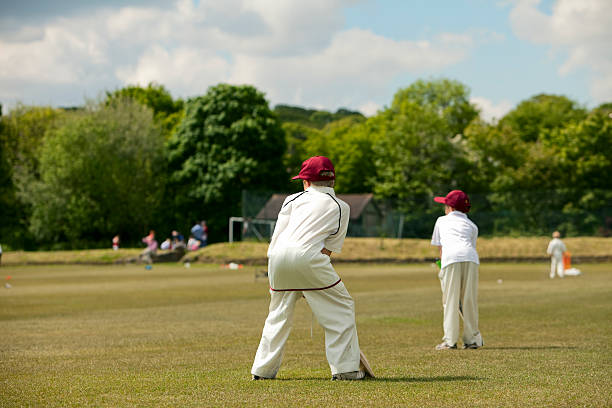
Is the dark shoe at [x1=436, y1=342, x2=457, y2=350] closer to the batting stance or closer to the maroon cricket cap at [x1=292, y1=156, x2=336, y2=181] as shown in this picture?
the batting stance

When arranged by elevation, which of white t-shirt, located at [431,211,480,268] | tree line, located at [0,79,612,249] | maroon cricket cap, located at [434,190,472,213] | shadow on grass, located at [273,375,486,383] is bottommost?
shadow on grass, located at [273,375,486,383]

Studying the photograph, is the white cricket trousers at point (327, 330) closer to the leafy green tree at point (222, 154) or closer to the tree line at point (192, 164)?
the tree line at point (192, 164)

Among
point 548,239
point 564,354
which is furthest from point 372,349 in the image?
point 548,239

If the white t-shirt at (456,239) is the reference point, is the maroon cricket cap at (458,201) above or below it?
above

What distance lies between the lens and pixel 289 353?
9500 mm

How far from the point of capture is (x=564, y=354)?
8922 mm

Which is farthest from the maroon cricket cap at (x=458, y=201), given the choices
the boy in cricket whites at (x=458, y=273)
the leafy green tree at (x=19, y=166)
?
the leafy green tree at (x=19, y=166)

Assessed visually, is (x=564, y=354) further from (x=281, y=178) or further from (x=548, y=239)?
(x=281, y=178)

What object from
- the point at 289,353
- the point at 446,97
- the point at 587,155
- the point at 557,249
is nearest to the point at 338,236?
the point at 289,353

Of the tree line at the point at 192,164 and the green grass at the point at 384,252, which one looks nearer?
the green grass at the point at 384,252

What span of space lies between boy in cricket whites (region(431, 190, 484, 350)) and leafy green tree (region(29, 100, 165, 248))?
165 feet

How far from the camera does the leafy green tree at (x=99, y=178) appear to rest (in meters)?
57.2

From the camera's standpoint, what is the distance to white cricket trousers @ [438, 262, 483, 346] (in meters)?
9.74

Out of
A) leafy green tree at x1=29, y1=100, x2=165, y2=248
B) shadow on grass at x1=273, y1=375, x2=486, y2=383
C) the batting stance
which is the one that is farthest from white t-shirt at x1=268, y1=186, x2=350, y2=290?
leafy green tree at x1=29, y1=100, x2=165, y2=248
